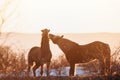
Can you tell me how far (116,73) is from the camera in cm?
1416

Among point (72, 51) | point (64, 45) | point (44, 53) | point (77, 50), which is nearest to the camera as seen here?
point (44, 53)

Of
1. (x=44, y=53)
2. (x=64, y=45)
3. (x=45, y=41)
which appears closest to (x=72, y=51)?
(x=64, y=45)

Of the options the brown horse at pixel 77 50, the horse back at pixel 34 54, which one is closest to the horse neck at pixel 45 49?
the horse back at pixel 34 54

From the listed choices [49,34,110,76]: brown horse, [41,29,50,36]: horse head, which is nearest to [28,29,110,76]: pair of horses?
[49,34,110,76]: brown horse

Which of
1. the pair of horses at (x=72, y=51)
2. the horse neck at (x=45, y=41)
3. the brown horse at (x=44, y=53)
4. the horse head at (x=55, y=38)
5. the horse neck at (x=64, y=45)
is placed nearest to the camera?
the brown horse at (x=44, y=53)

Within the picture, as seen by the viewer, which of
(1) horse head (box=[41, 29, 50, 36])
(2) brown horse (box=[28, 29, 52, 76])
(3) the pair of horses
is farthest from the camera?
(3) the pair of horses

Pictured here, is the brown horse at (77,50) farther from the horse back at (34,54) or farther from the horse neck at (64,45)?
the horse back at (34,54)

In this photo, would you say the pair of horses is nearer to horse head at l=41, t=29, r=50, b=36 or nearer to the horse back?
the horse back

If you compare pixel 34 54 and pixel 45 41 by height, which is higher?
pixel 45 41

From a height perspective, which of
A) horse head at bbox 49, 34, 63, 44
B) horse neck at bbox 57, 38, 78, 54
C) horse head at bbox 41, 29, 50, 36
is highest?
horse head at bbox 41, 29, 50, 36

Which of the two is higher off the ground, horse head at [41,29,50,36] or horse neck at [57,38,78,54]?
horse head at [41,29,50,36]

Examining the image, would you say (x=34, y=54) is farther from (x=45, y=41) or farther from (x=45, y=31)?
(x=45, y=31)

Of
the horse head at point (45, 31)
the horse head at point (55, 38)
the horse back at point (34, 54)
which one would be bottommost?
the horse back at point (34, 54)

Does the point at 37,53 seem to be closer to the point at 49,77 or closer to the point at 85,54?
the point at 85,54
